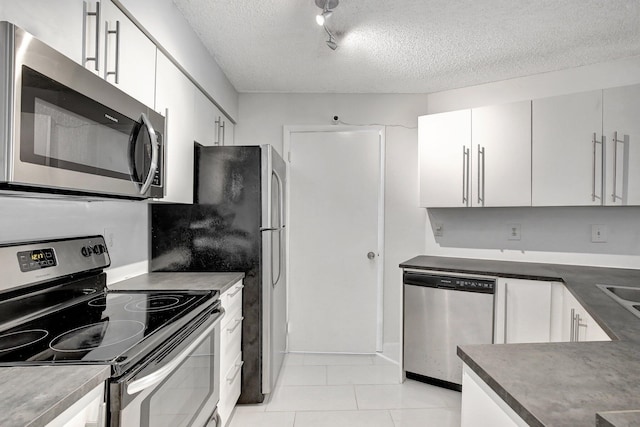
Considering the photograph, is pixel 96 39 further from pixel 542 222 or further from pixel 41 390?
pixel 542 222

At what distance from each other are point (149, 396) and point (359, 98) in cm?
298

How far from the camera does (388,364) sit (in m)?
3.16

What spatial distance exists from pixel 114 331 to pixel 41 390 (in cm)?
43

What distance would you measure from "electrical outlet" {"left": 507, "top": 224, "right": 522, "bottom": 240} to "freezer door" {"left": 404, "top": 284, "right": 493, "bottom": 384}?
81 cm

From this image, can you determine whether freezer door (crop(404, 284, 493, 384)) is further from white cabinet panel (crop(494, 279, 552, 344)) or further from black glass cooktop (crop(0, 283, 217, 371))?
black glass cooktop (crop(0, 283, 217, 371))

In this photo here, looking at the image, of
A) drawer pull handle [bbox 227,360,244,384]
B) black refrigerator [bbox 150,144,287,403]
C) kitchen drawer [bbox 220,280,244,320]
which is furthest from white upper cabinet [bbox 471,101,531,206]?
drawer pull handle [bbox 227,360,244,384]

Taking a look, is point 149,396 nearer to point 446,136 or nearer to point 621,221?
point 446,136

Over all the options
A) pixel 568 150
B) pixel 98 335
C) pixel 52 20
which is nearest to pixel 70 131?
pixel 52 20

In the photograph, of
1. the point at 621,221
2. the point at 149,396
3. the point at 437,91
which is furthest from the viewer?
the point at 437,91

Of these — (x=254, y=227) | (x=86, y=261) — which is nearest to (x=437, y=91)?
(x=254, y=227)

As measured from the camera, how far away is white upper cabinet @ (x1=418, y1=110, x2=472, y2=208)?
2908 millimetres

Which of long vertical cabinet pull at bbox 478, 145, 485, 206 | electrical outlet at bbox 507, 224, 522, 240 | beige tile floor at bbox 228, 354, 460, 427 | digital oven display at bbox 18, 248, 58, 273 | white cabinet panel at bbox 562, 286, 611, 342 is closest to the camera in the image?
digital oven display at bbox 18, 248, 58, 273

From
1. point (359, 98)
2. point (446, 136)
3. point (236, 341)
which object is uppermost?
point (359, 98)

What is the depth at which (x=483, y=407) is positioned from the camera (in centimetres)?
89
